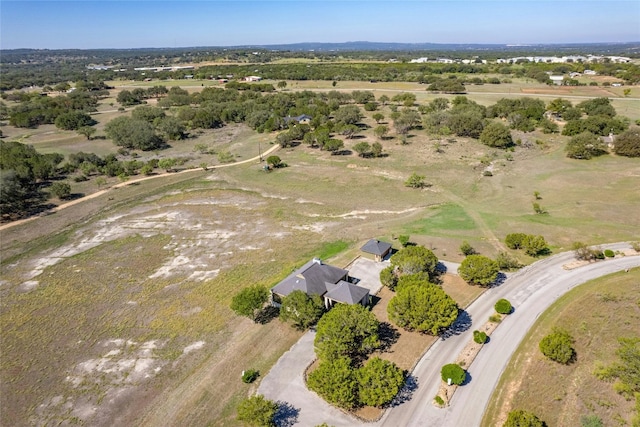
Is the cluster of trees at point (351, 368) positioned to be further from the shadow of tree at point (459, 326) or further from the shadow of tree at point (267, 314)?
the shadow of tree at point (267, 314)

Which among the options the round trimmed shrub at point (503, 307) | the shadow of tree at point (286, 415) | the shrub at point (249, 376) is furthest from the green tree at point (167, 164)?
the round trimmed shrub at point (503, 307)

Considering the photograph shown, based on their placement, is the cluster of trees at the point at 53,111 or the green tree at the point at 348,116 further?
the cluster of trees at the point at 53,111

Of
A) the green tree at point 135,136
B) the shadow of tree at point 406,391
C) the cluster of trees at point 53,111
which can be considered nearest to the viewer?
the shadow of tree at point 406,391

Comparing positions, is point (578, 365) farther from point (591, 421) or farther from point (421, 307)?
point (421, 307)

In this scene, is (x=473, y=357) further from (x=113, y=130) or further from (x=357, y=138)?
(x=113, y=130)

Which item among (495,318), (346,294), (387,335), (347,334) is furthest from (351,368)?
(495,318)

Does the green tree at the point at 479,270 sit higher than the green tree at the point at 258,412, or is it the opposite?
the green tree at the point at 479,270
